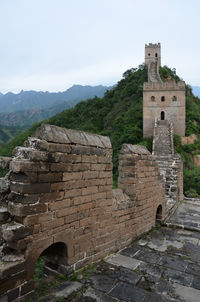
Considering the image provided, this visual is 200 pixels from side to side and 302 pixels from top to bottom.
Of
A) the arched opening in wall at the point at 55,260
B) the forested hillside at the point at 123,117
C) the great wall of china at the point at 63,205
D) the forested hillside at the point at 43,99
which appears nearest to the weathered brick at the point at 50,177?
the great wall of china at the point at 63,205

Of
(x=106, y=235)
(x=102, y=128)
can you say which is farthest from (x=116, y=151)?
(x=106, y=235)

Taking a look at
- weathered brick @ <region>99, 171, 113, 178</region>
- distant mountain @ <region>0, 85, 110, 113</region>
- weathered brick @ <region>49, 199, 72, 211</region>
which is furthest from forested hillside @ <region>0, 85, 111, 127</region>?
weathered brick @ <region>49, 199, 72, 211</region>

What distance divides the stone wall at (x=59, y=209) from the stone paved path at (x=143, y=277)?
333 mm

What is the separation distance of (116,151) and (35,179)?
98.2 ft

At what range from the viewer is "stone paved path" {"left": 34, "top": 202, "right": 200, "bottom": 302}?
3623 millimetres

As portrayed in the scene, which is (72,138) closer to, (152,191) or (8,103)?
(152,191)

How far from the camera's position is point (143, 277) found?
4.25 meters

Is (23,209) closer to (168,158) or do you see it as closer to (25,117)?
(168,158)

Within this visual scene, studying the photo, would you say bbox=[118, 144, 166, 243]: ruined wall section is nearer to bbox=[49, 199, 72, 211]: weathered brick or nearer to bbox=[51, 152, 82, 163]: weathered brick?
bbox=[49, 199, 72, 211]: weathered brick

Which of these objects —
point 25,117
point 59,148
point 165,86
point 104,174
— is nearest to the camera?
point 59,148

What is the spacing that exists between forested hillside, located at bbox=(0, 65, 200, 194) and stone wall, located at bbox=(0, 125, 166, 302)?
A: 2048cm

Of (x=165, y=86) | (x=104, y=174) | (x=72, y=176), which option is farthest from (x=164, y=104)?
(x=72, y=176)

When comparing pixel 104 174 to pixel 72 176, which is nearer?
pixel 72 176

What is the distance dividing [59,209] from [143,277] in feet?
6.22
